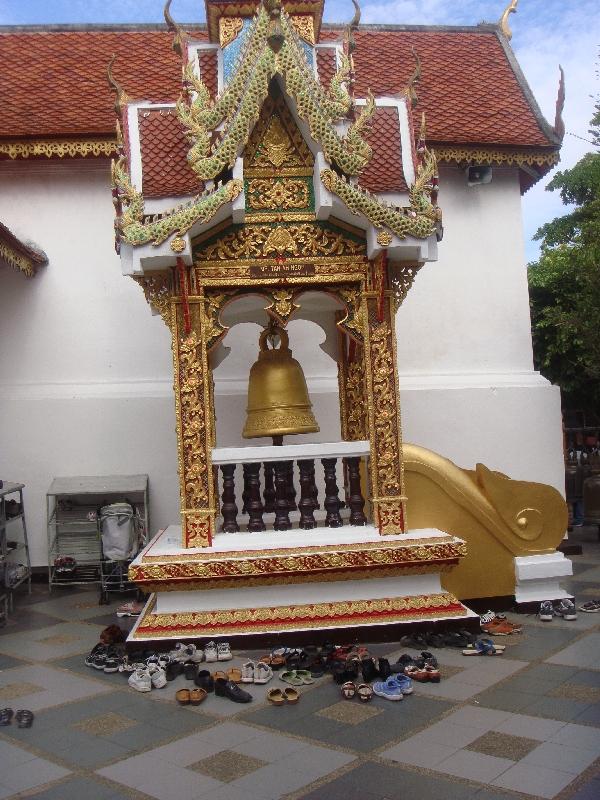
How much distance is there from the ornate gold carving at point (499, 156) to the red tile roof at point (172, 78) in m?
0.11

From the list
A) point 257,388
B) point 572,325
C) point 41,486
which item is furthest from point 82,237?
point 572,325

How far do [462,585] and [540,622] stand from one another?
66 cm

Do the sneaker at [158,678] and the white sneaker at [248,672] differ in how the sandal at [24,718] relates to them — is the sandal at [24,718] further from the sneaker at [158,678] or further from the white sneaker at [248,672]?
the white sneaker at [248,672]

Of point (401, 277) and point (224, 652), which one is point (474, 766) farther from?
point (401, 277)

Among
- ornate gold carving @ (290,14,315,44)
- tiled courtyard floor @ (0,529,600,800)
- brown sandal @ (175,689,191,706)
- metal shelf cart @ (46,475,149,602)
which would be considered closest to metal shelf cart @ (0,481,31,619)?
metal shelf cart @ (46,475,149,602)

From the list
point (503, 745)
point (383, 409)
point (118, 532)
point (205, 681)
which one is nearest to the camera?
point (503, 745)

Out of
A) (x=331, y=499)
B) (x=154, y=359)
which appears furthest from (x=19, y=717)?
(x=154, y=359)

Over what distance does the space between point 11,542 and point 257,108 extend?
Answer: 538cm

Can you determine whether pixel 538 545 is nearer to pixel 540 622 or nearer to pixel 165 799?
pixel 540 622

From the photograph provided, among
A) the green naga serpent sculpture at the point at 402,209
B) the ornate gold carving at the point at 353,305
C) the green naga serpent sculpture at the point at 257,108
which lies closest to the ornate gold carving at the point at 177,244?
the green naga serpent sculpture at the point at 257,108

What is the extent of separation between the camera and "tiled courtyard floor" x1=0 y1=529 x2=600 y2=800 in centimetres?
337

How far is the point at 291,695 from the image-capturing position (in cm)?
446

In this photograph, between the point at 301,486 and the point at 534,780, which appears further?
the point at 301,486

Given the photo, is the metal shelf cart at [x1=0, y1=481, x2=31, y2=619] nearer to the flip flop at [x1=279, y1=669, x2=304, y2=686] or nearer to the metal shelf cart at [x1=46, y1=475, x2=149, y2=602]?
the metal shelf cart at [x1=46, y1=475, x2=149, y2=602]
